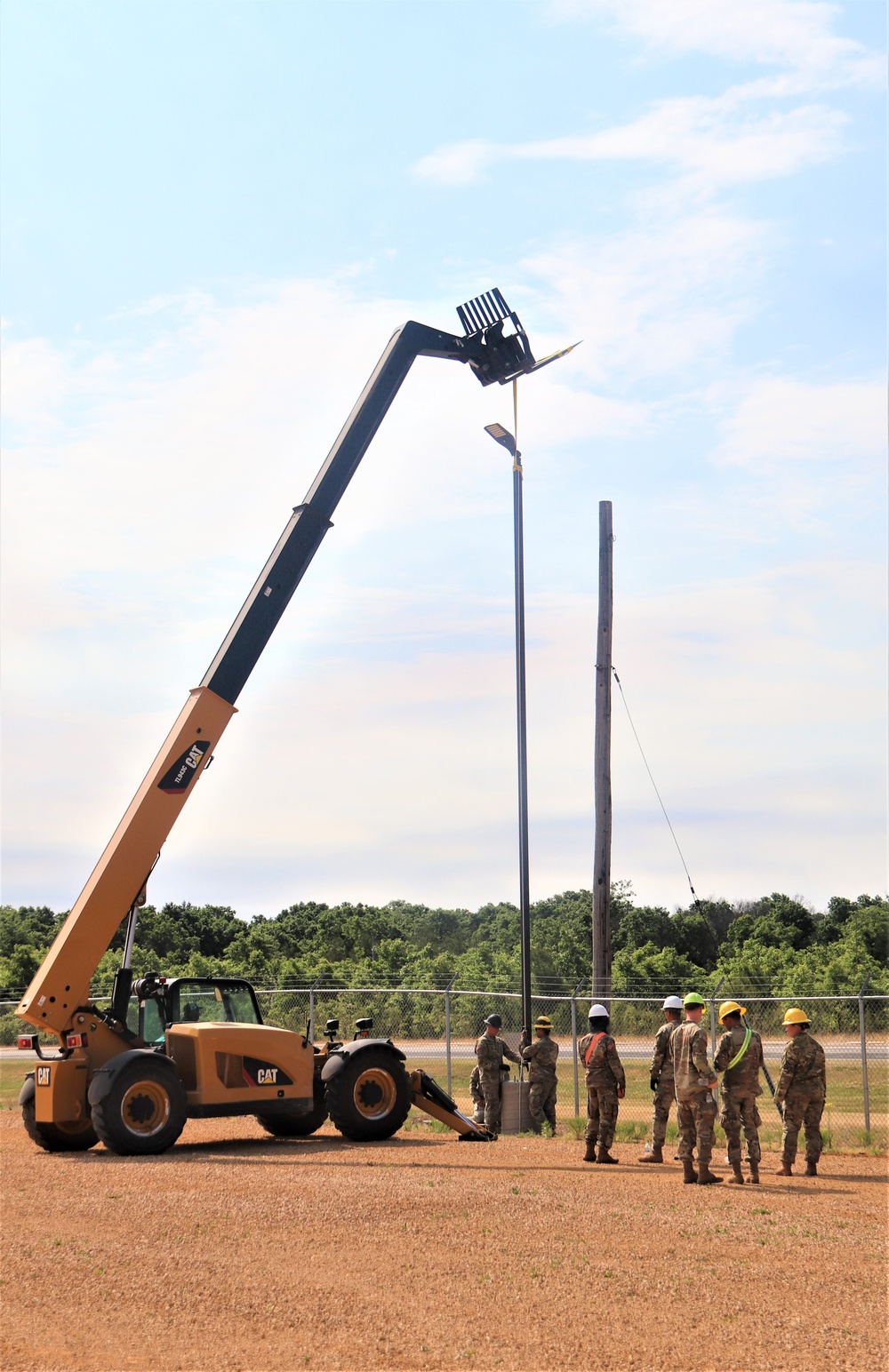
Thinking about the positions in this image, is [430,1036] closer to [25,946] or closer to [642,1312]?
[25,946]

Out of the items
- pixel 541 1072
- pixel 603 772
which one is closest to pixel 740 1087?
pixel 541 1072

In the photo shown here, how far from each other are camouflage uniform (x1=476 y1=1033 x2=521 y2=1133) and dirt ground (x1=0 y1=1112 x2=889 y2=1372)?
363 centimetres

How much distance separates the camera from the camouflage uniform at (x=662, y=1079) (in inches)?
531

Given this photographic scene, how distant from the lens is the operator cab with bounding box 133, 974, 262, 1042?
47.9ft

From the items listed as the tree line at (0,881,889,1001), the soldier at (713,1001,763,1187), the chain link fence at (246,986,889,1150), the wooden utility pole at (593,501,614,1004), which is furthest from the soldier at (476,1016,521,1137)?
the tree line at (0,881,889,1001)

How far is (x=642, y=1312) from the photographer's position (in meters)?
7.71

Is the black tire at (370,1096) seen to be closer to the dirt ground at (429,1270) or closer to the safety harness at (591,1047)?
the dirt ground at (429,1270)

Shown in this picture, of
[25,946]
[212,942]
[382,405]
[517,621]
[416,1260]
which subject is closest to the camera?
[416,1260]

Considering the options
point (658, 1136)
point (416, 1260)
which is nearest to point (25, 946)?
point (658, 1136)

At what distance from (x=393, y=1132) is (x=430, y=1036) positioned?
16951 mm

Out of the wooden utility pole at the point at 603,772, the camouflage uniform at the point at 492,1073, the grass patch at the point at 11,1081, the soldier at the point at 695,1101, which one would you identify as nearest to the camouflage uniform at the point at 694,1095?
the soldier at the point at 695,1101

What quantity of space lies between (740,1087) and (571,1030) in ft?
56.4

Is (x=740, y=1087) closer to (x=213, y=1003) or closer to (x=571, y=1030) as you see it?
(x=213, y=1003)

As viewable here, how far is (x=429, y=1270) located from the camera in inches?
339
